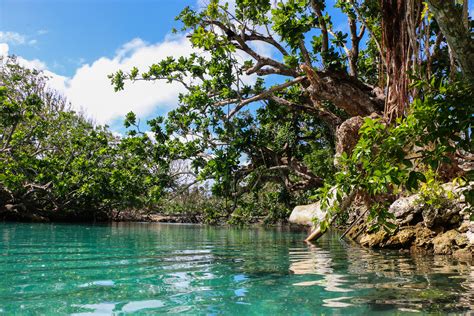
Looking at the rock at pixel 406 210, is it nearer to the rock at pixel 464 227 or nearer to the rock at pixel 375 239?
the rock at pixel 375 239

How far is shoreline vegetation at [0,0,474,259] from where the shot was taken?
316cm

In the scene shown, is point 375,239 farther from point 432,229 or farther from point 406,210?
point 432,229

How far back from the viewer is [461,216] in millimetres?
7395

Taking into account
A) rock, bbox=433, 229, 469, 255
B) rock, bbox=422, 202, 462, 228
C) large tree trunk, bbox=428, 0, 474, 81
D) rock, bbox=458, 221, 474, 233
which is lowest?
rock, bbox=433, 229, 469, 255

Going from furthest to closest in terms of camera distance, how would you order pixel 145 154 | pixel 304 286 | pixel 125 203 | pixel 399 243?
pixel 125 203 < pixel 145 154 < pixel 399 243 < pixel 304 286

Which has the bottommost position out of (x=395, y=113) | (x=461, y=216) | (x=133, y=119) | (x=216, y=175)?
(x=461, y=216)

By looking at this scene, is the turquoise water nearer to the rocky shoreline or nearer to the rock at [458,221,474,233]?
the rocky shoreline

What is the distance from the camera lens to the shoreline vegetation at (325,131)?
10.4 feet

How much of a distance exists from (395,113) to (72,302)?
5951mm

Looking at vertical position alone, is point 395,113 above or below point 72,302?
above

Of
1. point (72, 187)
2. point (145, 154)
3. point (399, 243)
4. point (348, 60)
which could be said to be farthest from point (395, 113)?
point (72, 187)

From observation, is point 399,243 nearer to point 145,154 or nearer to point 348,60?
point 348,60

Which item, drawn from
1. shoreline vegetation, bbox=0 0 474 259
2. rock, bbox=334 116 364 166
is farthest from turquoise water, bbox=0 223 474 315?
rock, bbox=334 116 364 166

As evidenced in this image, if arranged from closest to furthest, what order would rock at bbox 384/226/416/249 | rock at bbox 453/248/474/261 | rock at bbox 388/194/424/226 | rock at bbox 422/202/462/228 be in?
rock at bbox 453/248/474/261
rock at bbox 422/202/462/228
rock at bbox 384/226/416/249
rock at bbox 388/194/424/226
